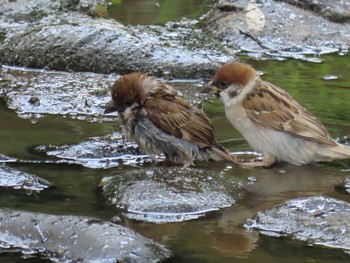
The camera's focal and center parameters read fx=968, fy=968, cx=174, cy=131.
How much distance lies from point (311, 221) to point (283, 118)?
5.54 feet

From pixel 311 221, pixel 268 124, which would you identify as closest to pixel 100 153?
pixel 268 124

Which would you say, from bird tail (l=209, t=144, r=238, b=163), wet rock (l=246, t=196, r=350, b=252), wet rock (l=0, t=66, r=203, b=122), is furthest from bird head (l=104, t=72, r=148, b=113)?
wet rock (l=246, t=196, r=350, b=252)

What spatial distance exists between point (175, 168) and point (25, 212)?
144 cm

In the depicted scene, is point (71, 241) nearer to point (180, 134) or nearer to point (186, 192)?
point (186, 192)

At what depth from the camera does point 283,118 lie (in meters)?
7.20

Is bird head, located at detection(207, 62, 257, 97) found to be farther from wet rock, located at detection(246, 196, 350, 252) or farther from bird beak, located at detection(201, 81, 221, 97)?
wet rock, located at detection(246, 196, 350, 252)

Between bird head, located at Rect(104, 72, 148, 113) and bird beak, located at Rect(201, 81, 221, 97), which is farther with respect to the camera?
bird beak, located at Rect(201, 81, 221, 97)

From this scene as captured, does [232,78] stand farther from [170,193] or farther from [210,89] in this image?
[170,193]

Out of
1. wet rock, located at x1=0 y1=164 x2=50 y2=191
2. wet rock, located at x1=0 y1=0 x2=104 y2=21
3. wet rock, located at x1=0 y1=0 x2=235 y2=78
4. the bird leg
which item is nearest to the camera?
wet rock, located at x1=0 y1=164 x2=50 y2=191

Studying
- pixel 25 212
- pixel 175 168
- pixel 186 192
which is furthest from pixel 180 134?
pixel 25 212

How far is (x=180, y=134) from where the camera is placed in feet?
23.0

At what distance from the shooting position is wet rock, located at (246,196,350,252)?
5453 mm

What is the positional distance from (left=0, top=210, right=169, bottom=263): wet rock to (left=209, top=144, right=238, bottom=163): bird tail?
1.98 meters

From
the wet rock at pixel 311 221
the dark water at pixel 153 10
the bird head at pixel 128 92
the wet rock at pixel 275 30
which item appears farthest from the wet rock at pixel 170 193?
the dark water at pixel 153 10
